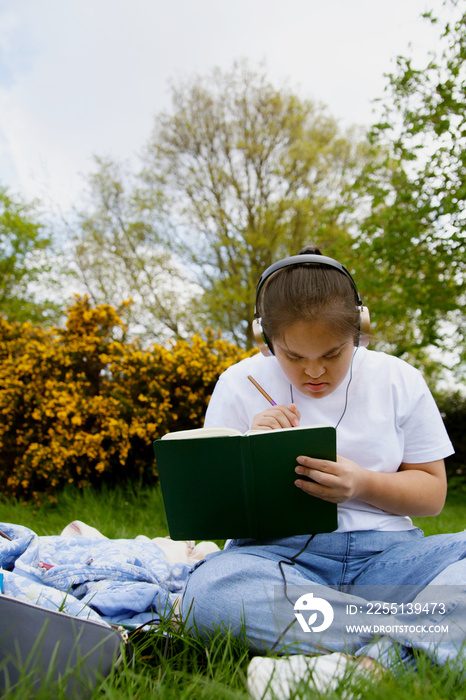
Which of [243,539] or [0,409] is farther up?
[0,409]

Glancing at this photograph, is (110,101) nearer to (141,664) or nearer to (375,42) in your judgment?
(375,42)

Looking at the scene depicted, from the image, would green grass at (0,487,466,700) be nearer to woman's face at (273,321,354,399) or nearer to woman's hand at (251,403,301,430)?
woman's hand at (251,403,301,430)

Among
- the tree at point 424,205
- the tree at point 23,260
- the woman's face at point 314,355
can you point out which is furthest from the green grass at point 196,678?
the tree at point 23,260

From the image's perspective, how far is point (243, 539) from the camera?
184 cm

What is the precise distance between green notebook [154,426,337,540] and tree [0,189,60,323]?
12.8 meters

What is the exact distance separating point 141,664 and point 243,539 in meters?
0.52

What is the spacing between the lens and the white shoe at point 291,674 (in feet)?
3.71

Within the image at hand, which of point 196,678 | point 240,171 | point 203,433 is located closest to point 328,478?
point 203,433

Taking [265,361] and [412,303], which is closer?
[265,361]

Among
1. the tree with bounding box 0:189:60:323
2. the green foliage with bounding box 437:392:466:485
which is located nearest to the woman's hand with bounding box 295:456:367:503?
the green foliage with bounding box 437:392:466:485

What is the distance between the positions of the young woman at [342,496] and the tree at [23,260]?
12650 mm

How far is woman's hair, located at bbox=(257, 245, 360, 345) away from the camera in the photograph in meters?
1.75

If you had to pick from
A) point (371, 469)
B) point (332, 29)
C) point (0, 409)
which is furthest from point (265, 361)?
point (332, 29)

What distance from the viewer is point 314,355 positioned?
69.6 inches
